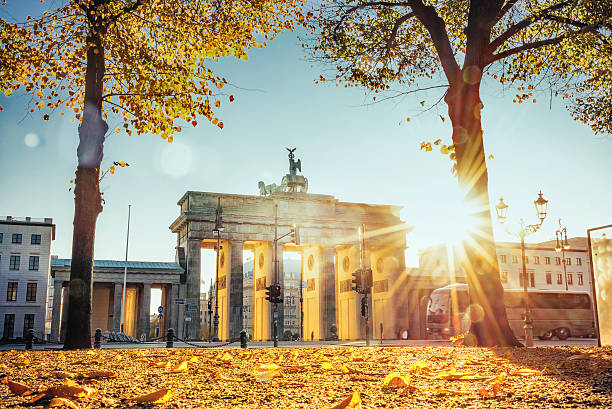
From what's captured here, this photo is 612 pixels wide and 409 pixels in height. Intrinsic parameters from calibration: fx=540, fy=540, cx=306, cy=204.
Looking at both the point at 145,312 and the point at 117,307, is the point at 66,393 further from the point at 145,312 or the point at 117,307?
the point at 145,312

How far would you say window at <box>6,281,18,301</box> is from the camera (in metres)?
62.7

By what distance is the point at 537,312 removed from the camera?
134ft

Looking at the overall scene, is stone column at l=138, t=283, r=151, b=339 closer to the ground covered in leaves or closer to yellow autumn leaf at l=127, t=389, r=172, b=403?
the ground covered in leaves

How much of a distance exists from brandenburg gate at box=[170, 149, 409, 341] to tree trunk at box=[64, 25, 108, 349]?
4017 centimetres

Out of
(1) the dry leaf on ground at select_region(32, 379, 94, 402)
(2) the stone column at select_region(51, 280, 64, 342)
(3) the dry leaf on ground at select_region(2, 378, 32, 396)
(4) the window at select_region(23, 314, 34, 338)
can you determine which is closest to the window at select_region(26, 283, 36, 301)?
(4) the window at select_region(23, 314, 34, 338)

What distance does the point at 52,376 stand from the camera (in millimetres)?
5020

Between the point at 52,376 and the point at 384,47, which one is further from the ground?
the point at 384,47

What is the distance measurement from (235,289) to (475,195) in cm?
4559

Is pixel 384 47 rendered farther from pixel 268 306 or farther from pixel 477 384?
pixel 268 306

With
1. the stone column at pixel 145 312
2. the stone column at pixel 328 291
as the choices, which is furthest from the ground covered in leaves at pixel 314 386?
the stone column at pixel 328 291

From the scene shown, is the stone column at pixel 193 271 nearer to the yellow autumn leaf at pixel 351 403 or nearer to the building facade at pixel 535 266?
the building facade at pixel 535 266

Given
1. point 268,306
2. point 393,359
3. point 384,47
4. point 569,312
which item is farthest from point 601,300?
point 268,306

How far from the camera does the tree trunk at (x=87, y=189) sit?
12.5 m

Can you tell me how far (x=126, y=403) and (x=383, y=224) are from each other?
5904cm
